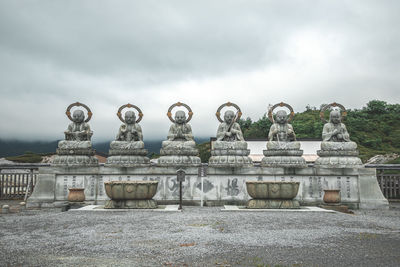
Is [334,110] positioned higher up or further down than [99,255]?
higher up

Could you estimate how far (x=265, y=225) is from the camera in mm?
8375

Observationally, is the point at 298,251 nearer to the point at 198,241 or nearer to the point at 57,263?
the point at 198,241

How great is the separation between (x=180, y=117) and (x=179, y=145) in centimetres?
130

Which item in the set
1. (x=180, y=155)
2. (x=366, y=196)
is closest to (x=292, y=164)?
(x=366, y=196)

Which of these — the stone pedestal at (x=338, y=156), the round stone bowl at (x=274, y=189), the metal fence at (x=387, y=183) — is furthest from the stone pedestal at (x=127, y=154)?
the metal fence at (x=387, y=183)

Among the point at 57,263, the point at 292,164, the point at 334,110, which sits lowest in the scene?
the point at 57,263

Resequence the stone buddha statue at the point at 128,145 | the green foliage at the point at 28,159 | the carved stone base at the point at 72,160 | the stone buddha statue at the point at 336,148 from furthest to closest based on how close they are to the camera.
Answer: the green foliage at the point at 28,159 → the stone buddha statue at the point at 128,145 → the carved stone base at the point at 72,160 → the stone buddha statue at the point at 336,148

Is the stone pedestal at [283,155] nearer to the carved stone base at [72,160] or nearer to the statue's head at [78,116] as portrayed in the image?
the carved stone base at [72,160]

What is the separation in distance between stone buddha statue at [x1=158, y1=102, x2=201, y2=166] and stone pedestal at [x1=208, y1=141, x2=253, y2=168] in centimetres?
74

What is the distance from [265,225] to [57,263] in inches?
193

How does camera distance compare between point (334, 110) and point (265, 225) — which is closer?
point (265, 225)

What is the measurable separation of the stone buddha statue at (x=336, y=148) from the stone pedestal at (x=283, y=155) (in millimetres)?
927

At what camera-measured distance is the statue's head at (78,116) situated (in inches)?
574

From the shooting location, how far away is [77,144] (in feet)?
46.4
